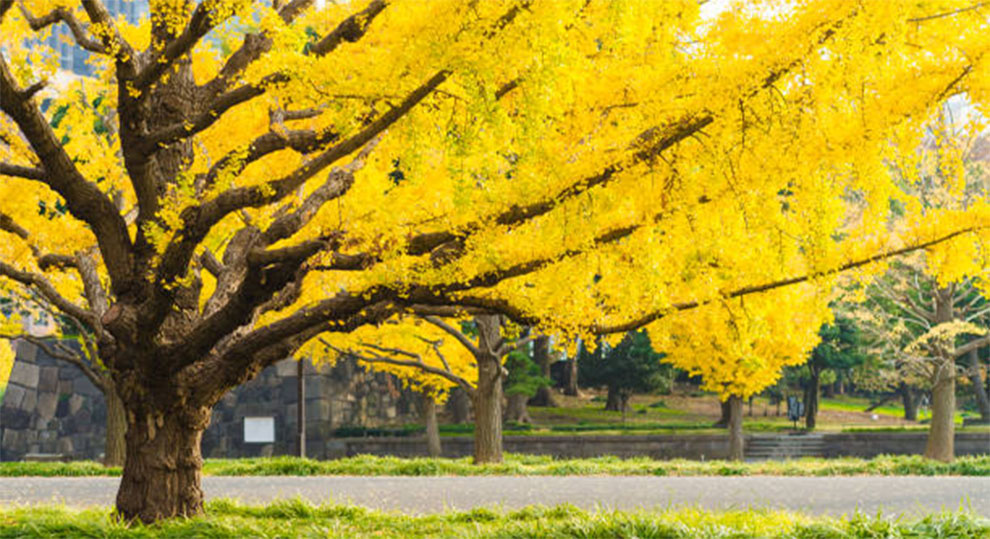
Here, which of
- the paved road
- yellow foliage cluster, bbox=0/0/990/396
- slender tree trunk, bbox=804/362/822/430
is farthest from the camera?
slender tree trunk, bbox=804/362/822/430

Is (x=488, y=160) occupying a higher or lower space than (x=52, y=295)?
higher

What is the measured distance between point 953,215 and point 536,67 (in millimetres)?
4302

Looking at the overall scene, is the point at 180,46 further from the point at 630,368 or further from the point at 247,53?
the point at 630,368

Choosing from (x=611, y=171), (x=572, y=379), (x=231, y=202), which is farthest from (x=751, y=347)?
(x=572, y=379)

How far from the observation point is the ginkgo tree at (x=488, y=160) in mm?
6137

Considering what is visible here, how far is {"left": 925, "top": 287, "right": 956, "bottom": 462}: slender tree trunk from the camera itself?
20.3 meters

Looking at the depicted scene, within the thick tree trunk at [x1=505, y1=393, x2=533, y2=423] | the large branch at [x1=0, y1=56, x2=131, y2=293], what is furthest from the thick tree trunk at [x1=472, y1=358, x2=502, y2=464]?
the thick tree trunk at [x1=505, y1=393, x2=533, y2=423]

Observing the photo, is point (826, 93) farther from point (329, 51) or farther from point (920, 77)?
point (329, 51)

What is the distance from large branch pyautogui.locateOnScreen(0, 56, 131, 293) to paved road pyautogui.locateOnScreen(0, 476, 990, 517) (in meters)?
3.04

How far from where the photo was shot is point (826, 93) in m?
6.54

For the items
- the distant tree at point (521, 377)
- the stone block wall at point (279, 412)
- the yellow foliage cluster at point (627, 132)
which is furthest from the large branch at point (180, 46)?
the stone block wall at point (279, 412)

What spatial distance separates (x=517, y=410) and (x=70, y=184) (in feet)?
87.6

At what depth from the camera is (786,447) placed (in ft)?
95.2

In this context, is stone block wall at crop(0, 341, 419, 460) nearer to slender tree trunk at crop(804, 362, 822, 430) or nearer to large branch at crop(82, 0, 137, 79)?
slender tree trunk at crop(804, 362, 822, 430)
